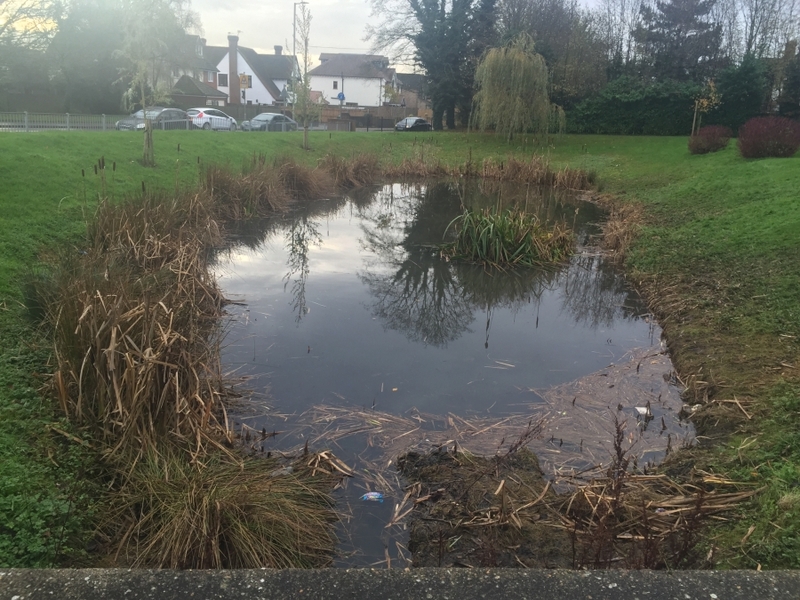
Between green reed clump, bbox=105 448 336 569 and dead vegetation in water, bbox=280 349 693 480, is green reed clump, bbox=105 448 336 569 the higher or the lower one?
the higher one

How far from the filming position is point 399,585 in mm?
2295

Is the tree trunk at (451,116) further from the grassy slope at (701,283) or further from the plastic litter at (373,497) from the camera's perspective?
the plastic litter at (373,497)

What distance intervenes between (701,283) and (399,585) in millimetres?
7896

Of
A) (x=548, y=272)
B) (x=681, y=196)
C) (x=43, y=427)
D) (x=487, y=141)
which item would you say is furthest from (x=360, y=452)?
(x=487, y=141)

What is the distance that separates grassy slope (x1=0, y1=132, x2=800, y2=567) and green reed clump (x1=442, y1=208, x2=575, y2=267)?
1.63m

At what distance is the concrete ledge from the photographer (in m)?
2.19

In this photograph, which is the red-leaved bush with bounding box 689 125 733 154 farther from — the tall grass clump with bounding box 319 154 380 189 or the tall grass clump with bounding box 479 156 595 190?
the tall grass clump with bounding box 319 154 380 189

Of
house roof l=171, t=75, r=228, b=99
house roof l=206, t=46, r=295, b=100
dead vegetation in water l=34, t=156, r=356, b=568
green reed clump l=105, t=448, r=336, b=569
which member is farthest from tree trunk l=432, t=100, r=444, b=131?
green reed clump l=105, t=448, r=336, b=569

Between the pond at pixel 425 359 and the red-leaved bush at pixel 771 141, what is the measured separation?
1060 cm

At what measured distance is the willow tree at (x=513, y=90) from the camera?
2766cm

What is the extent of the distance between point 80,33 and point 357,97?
135ft

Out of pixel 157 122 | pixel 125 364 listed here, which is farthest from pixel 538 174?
pixel 125 364

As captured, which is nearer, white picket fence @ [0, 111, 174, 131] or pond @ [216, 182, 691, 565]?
pond @ [216, 182, 691, 565]

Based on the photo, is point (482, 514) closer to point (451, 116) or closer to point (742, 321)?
point (742, 321)
